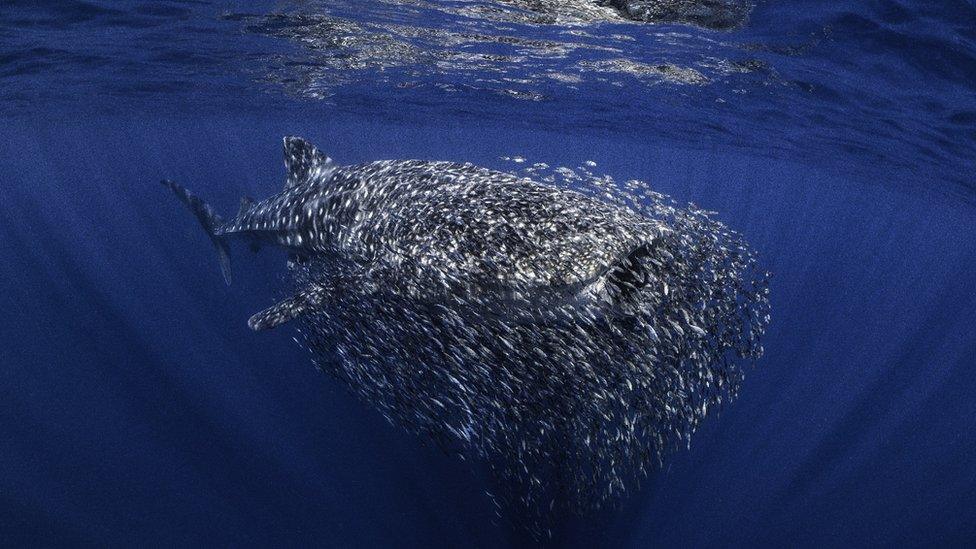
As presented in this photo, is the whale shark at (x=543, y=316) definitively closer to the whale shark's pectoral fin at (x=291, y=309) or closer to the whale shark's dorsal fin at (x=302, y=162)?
the whale shark's pectoral fin at (x=291, y=309)

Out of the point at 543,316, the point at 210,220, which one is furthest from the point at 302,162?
the point at 543,316

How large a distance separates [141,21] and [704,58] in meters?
11.9

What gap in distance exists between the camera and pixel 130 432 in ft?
47.2

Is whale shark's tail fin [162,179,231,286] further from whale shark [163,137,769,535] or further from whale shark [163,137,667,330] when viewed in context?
whale shark [163,137,769,535]

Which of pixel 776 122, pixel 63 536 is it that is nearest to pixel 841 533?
pixel 776 122

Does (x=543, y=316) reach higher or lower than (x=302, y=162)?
higher

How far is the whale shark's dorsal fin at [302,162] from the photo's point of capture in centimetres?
860

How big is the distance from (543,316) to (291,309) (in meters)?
3.41

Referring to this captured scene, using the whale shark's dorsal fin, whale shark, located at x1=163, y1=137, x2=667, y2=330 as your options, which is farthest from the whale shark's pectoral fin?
the whale shark's dorsal fin

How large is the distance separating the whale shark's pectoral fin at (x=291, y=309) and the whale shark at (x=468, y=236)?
0.05 ft

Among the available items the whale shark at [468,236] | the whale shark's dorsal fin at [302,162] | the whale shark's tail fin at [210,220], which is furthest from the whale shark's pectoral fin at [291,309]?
the whale shark's tail fin at [210,220]

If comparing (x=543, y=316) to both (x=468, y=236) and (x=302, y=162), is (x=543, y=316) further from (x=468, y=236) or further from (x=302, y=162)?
(x=302, y=162)

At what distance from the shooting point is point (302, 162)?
889 centimetres

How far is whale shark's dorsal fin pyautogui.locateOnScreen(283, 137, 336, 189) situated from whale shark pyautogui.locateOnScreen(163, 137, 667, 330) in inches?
33.8
